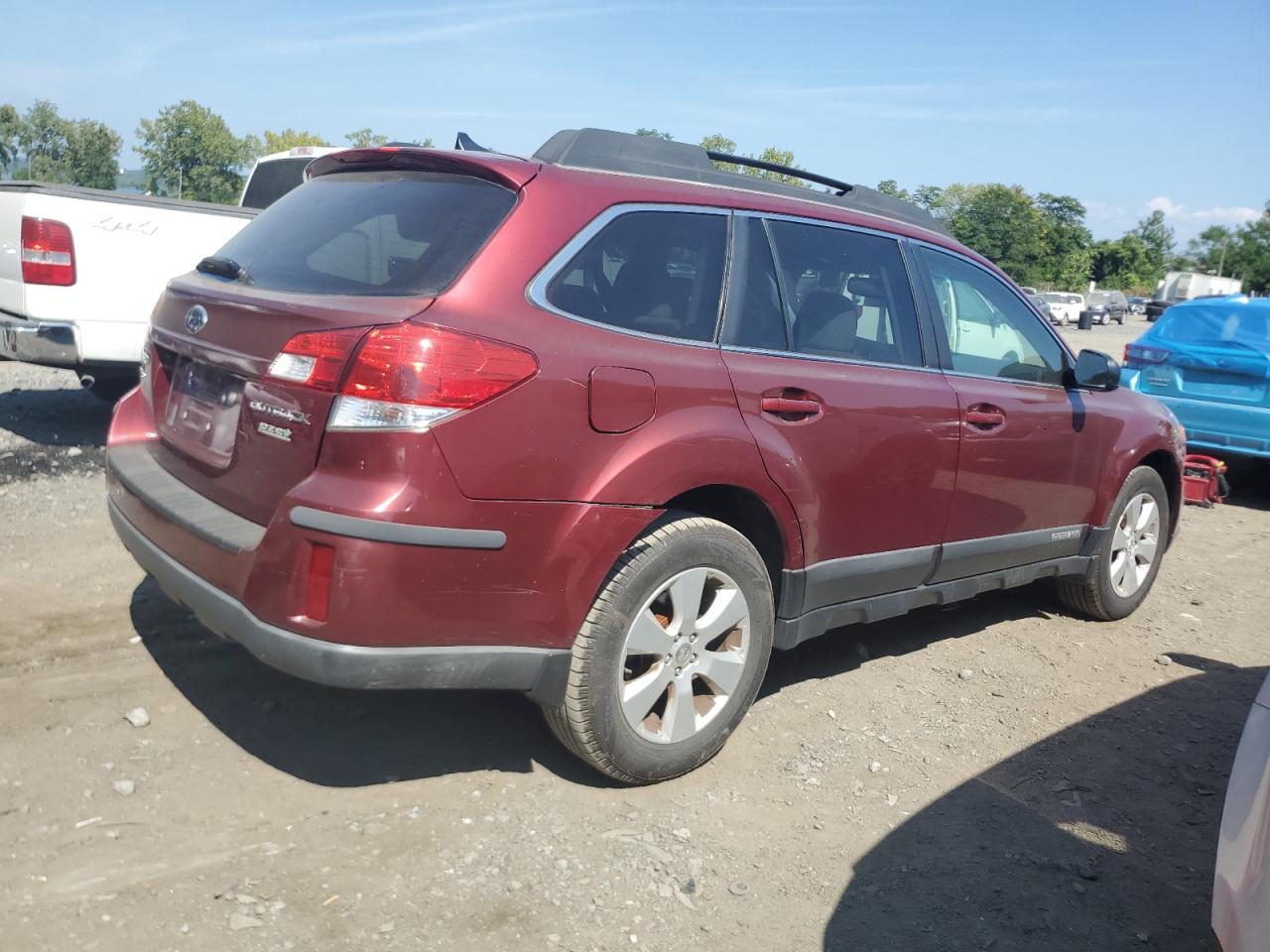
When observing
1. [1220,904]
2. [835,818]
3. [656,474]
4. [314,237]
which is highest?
[314,237]

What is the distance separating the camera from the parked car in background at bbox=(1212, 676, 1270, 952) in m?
2.04

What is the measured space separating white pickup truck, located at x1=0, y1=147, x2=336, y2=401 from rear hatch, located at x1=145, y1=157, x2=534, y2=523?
3.42 meters

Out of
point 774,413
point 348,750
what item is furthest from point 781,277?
point 348,750

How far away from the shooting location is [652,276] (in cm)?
332

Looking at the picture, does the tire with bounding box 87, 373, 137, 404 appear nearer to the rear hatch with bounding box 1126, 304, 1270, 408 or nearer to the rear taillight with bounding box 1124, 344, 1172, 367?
the rear taillight with bounding box 1124, 344, 1172, 367

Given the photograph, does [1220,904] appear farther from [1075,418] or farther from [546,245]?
[1075,418]

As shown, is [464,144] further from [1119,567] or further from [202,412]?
[1119,567]

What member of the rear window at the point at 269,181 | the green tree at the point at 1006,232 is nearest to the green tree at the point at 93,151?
the green tree at the point at 1006,232

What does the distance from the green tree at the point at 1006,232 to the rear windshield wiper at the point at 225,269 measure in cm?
6192

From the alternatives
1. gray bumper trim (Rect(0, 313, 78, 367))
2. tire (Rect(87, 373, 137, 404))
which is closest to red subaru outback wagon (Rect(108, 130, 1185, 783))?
gray bumper trim (Rect(0, 313, 78, 367))

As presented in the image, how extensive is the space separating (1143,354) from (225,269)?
8069mm

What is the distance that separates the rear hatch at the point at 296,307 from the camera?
2855 mm

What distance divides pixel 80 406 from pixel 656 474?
7053 mm

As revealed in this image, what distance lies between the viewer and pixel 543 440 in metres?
2.89
